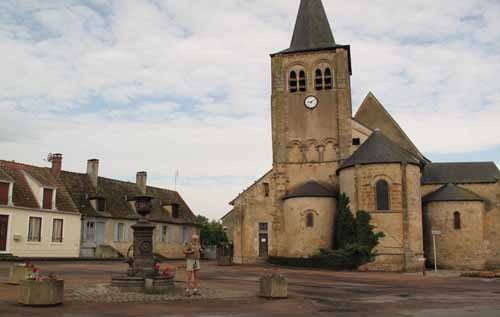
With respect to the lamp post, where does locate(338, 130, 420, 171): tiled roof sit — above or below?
above

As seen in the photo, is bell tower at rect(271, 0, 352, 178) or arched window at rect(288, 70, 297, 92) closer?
bell tower at rect(271, 0, 352, 178)

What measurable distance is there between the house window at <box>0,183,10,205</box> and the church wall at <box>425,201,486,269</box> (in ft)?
91.8

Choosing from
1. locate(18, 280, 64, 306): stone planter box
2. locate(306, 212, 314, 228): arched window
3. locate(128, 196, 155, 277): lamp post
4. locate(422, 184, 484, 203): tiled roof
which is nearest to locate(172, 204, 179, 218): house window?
locate(306, 212, 314, 228): arched window

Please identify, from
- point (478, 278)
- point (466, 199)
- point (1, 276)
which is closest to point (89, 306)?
point (1, 276)

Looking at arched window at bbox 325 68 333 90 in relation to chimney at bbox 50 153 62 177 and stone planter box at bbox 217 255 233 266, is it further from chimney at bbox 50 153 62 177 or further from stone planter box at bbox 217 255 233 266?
chimney at bbox 50 153 62 177

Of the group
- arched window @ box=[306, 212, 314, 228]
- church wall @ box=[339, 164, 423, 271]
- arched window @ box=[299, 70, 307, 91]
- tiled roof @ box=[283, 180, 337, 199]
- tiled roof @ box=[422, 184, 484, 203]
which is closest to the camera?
church wall @ box=[339, 164, 423, 271]

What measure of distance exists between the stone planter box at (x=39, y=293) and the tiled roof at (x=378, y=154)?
79.0 feet

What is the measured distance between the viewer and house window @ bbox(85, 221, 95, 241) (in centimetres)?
3859

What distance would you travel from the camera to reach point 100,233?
39.6 metres

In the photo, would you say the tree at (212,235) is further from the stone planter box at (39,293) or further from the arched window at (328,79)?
the stone planter box at (39,293)

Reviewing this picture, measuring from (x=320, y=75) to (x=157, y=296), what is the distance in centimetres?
2902

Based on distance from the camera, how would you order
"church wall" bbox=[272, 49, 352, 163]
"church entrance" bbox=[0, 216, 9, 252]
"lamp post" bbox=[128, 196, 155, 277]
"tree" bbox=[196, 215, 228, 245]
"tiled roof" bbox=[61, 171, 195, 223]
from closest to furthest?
1. "lamp post" bbox=[128, 196, 155, 277]
2. "church entrance" bbox=[0, 216, 9, 252]
3. "church wall" bbox=[272, 49, 352, 163]
4. "tiled roof" bbox=[61, 171, 195, 223]
5. "tree" bbox=[196, 215, 228, 245]

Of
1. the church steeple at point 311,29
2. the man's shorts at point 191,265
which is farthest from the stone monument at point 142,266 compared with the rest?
the church steeple at point 311,29

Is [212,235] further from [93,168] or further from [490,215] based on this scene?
[490,215]
